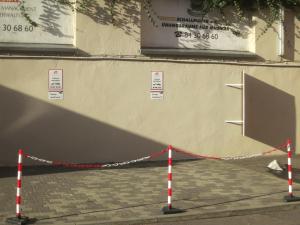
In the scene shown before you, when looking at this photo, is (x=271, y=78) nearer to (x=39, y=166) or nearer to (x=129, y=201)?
(x=39, y=166)

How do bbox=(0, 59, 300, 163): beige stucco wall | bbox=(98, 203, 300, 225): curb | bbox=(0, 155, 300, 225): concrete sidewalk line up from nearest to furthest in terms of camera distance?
1. bbox=(98, 203, 300, 225): curb
2. bbox=(0, 155, 300, 225): concrete sidewalk
3. bbox=(0, 59, 300, 163): beige stucco wall

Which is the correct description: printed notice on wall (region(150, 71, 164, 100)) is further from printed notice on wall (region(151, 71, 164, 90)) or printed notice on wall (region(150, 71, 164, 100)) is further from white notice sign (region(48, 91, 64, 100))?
white notice sign (region(48, 91, 64, 100))

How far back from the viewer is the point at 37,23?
14.3 metres

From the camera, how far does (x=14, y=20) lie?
46.2 ft

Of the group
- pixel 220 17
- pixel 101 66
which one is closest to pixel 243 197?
pixel 101 66

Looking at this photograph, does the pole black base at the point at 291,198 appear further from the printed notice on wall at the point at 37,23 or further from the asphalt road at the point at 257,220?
the printed notice on wall at the point at 37,23

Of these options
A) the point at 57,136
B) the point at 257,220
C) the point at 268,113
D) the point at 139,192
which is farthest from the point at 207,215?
the point at 268,113

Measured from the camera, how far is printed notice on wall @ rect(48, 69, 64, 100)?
1417cm

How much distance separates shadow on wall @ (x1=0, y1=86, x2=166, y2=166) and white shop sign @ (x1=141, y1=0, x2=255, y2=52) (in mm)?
2615

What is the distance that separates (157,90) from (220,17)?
2.91 metres

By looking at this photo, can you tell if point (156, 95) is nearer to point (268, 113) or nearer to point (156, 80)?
point (156, 80)

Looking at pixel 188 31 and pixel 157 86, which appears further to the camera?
pixel 188 31

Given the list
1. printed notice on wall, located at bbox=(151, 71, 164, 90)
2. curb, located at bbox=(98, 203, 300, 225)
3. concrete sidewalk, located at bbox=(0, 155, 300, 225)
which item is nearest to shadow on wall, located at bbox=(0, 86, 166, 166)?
concrete sidewalk, located at bbox=(0, 155, 300, 225)

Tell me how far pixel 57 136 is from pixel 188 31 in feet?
15.2
